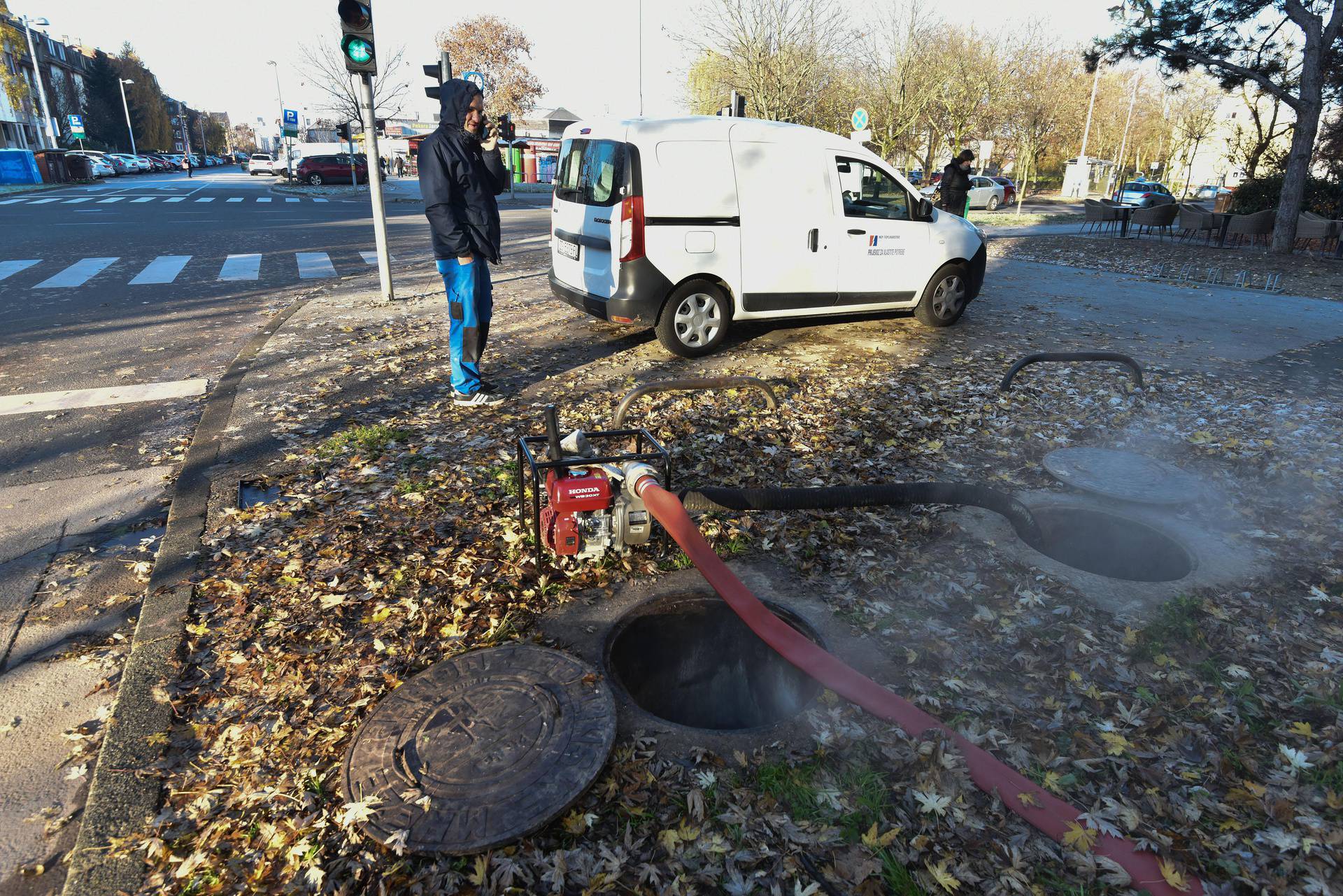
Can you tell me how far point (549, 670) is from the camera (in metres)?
3.07

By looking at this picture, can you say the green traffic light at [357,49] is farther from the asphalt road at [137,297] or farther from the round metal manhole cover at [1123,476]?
the round metal manhole cover at [1123,476]

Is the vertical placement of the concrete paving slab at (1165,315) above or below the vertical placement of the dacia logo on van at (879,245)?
below

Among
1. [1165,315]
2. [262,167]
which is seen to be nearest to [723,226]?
[1165,315]

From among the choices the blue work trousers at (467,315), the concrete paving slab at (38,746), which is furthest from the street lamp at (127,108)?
the concrete paving slab at (38,746)

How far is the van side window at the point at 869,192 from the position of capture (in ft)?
26.2

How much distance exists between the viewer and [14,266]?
41.2 feet

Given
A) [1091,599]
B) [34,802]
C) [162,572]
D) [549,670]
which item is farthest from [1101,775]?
[162,572]

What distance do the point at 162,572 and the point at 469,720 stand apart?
2190 millimetres

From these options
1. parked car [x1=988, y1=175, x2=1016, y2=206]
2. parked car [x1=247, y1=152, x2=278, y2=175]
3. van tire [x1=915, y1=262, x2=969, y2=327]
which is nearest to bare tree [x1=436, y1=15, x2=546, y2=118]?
parked car [x1=247, y1=152, x2=278, y2=175]

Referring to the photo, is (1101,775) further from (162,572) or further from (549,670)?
(162,572)

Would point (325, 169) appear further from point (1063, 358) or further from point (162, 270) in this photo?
point (1063, 358)

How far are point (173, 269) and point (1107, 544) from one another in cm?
1418

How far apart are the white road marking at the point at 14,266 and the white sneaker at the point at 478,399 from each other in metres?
10.2

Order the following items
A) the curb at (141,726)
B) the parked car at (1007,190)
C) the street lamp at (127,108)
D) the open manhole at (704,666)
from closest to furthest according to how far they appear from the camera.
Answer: the curb at (141,726)
the open manhole at (704,666)
the parked car at (1007,190)
the street lamp at (127,108)
